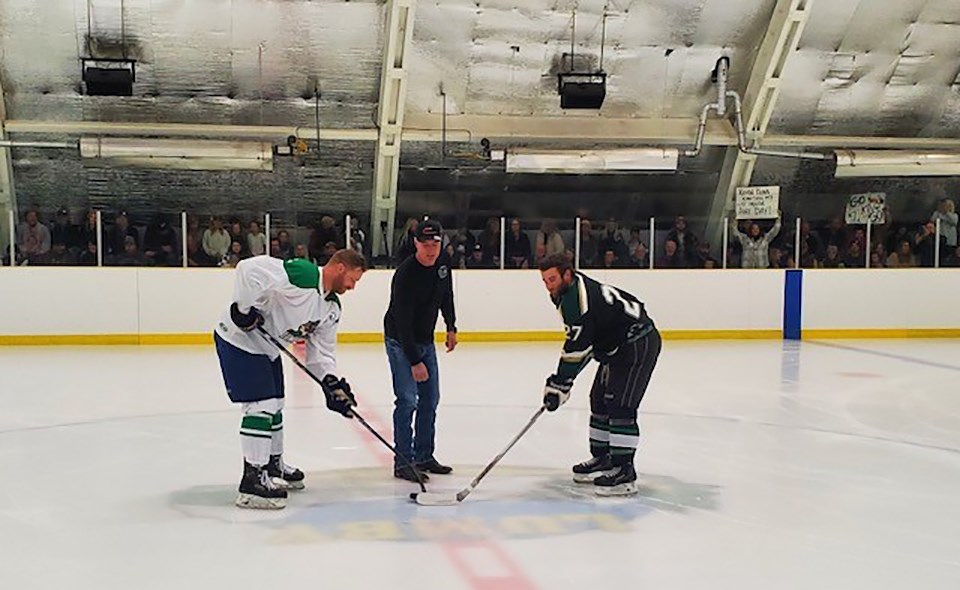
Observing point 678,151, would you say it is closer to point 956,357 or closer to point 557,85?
point 557,85

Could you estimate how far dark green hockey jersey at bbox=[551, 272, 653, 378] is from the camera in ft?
14.1

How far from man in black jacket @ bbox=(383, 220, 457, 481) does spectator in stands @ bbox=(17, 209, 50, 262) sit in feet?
28.0

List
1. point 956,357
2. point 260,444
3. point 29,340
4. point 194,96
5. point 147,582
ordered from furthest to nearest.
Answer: point 194,96, point 29,340, point 956,357, point 260,444, point 147,582

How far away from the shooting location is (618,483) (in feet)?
14.8

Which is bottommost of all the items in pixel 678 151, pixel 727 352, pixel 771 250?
pixel 727 352

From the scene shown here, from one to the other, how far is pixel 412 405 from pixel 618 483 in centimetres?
105

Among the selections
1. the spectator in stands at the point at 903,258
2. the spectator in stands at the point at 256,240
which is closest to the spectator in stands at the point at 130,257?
the spectator in stands at the point at 256,240

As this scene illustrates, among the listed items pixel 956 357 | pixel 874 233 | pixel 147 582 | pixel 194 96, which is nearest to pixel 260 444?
pixel 147 582

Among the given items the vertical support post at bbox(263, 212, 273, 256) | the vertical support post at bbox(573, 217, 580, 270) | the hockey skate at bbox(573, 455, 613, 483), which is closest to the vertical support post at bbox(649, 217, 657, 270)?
the vertical support post at bbox(573, 217, 580, 270)

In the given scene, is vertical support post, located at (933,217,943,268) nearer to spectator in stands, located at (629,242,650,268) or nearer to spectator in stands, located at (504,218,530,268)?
spectator in stands, located at (629,242,650,268)

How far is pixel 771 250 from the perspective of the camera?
13711 millimetres

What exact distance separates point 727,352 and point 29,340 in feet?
24.9

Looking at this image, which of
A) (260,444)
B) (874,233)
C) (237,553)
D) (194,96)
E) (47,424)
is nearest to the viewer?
(237,553)

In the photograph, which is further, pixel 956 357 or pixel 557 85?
pixel 557 85
